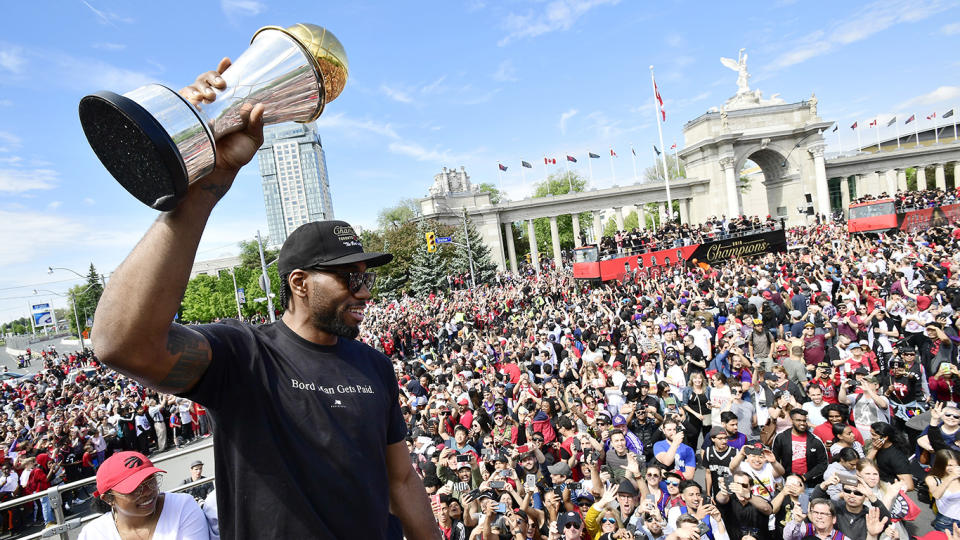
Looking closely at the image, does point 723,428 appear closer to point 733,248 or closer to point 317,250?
point 317,250

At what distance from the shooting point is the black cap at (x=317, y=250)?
171cm

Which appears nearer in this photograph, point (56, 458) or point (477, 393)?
point (477, 393)

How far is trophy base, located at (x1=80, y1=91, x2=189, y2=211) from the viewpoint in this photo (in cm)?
105

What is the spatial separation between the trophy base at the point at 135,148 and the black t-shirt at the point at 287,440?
0.48 meters

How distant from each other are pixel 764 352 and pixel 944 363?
11.7ft

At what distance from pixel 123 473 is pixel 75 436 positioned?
12.8 meters

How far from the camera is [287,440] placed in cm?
154

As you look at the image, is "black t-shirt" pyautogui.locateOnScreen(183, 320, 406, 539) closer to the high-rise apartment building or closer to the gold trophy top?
the gold trophy top

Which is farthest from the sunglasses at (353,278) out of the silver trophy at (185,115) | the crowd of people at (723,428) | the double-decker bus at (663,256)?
the double-decker bus at (663,256)

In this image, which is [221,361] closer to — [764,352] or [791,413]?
[791,413]

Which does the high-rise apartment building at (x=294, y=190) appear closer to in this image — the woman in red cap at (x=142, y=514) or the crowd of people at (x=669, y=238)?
the crowd of people at (x=669, y=238)

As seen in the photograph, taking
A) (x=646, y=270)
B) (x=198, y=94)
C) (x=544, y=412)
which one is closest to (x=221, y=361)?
(x=198, y=94)

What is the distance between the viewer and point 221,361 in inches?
57.6

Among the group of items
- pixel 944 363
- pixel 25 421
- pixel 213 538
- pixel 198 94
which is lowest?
pixel 25 421
